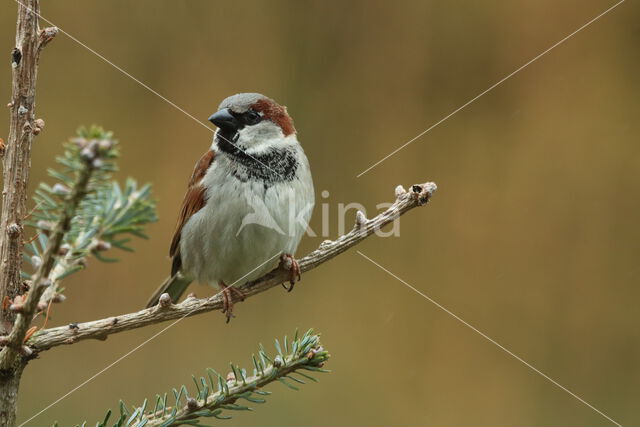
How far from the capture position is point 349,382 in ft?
9.31

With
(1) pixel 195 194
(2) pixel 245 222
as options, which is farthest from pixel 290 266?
(1) pixel 195 194

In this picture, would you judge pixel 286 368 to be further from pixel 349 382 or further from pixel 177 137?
pixel 177 137

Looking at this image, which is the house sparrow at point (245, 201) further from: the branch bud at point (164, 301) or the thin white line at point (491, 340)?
the thin white line at point (491, 340)

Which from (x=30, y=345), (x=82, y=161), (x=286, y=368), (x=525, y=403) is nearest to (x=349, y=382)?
(x=525, y=403)

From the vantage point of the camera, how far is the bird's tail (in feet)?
7.84

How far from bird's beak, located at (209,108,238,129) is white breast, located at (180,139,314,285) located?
0.09 metres

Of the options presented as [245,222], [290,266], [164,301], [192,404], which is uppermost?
[245,222]

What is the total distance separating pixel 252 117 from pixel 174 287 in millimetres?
694

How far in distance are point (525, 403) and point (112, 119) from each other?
210 cm

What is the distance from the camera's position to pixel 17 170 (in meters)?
0.96

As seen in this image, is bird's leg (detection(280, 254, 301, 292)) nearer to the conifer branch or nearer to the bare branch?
the bare branch

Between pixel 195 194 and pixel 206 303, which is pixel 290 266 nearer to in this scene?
pixel 195 194

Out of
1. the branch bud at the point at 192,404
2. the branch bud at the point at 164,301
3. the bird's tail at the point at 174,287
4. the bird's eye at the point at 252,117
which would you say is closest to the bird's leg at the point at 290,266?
the bird's eye at the point at 252,117

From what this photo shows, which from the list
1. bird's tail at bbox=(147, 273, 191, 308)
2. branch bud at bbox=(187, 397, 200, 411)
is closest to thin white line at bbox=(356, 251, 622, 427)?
bird's tail at bbox=(147, 273, 191, 308)
